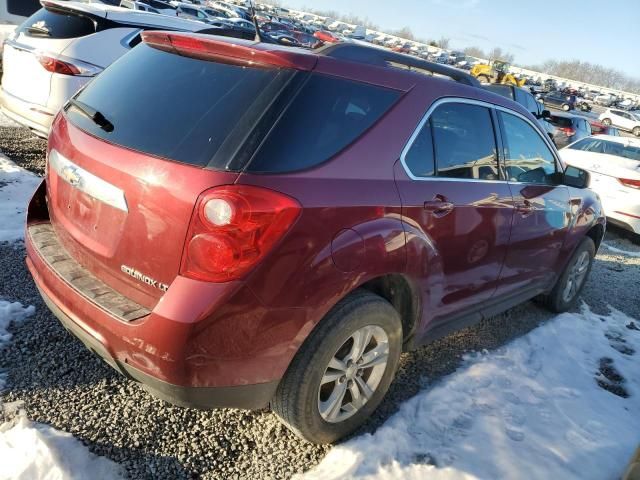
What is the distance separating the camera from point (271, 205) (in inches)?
78.3

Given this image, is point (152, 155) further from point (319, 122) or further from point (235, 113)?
point (319, 122)

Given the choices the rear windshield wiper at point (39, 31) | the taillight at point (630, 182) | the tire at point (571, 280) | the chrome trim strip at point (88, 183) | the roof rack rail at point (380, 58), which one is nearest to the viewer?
the chrome trim strip at point (88, 183)

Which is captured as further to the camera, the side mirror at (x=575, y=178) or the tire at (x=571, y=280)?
the tire at (x=571, y=280)

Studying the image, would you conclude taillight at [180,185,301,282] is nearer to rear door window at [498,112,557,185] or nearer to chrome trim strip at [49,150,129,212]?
chrome trim strip at [49,150,129,212]

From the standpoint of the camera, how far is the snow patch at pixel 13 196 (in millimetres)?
4383

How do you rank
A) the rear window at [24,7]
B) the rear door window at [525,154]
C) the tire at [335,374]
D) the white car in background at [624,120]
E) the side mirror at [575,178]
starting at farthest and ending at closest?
the white car in background at [624,120] < the rear window at [24,7] < the side mirror at [575,178] < the rear door window at [525,154] < the tire at [335,374]

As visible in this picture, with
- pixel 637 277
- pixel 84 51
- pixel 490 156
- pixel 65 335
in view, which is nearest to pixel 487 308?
pixel 490 156

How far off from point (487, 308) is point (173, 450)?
2161mm

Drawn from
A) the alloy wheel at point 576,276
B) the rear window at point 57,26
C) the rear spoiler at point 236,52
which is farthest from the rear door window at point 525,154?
the rear window at point 57,26

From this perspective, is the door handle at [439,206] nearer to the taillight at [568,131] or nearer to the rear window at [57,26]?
the rear window at [57,26]

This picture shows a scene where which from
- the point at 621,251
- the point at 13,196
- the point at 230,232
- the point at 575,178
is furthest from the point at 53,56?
the point at 621,251

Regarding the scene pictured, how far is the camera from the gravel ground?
7.93 ft

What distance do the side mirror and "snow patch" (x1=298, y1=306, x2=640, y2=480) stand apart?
1.23 m

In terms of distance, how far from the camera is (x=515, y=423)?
9.93 ft
